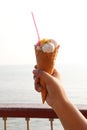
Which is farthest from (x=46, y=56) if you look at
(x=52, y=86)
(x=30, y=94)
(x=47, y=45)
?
(x=30, y=94)

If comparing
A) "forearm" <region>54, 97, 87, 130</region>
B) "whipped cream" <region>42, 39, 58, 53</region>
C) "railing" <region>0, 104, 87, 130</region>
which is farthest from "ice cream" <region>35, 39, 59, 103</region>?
"railing" <region>0, 104, 87, 130</region>

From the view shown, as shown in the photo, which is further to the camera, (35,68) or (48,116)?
(48,116)

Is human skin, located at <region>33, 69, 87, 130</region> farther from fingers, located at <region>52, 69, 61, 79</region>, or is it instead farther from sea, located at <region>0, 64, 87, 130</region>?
sea, located at <region>0, 64, 87, 130</region>

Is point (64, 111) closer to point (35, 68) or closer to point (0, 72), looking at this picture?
point (35, 68)

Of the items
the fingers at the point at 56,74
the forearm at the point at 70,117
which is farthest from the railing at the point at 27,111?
the forearm at the point at 70,117

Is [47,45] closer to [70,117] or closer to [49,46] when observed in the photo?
[49,46]

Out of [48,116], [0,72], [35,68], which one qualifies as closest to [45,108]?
[48,116]

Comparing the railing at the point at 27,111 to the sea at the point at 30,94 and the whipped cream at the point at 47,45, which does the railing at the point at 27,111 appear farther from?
the whipped cream at the point at 47,45
